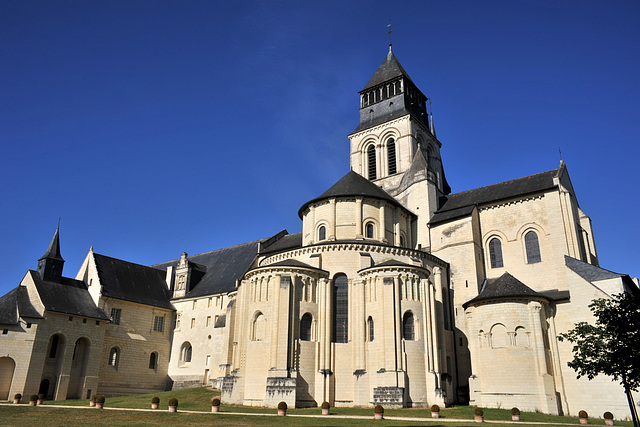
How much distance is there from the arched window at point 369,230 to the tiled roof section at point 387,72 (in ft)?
82.4

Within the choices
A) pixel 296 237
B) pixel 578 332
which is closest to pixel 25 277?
pixel 296 237

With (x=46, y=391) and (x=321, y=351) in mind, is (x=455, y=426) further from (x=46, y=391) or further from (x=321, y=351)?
(x=46, y=391)

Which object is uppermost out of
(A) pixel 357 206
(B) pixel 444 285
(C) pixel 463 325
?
(A) pixel 357 206

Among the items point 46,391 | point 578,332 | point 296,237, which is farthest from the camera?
point 296,237

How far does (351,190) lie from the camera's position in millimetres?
37312

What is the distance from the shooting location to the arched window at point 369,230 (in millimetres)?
36031

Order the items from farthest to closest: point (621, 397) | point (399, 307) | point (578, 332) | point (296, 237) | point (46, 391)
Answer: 1. point (296, 237)
2. point (46, 391)
3. point (399, 307)
4. point (621, 397)
5. point (578, 332)

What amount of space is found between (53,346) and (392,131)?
38.6 meters

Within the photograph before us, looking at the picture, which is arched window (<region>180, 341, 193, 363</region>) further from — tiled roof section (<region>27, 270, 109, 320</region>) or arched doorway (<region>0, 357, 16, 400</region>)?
arched doorway (<region>0, 357, 16, 400</region>)

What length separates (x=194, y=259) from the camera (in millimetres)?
57656

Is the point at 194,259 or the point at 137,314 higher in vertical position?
the point at 194,259

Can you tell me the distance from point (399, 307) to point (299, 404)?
332 inches

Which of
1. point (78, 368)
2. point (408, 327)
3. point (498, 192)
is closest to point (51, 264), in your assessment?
point (78, 368)

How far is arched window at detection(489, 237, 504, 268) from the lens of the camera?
37.0 meters
